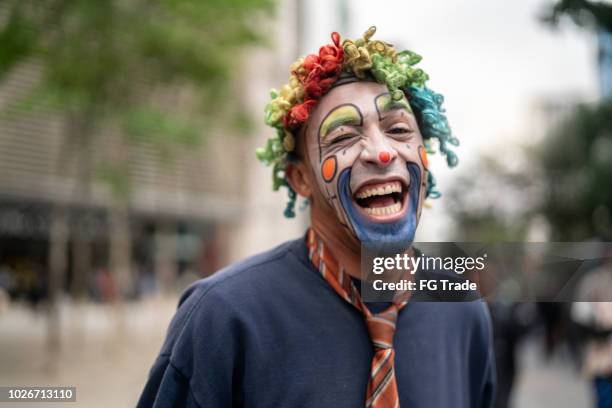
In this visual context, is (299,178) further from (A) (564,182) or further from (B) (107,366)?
(A) (564,182)

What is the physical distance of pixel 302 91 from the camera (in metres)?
2.12

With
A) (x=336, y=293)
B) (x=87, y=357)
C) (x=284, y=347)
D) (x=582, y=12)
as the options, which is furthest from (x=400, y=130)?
(x=87, y=357)

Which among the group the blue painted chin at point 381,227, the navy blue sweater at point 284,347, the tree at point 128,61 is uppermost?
the tree at point 128,61

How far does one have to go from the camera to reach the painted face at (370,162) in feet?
6.46

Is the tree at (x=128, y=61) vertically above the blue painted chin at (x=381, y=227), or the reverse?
the tree at (x=128, y=61)

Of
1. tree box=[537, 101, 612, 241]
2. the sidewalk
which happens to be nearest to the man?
the sidewalk

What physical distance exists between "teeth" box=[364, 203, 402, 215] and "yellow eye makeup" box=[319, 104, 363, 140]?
0.83 ft

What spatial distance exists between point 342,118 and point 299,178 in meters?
0.32

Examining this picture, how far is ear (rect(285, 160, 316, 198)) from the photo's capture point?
224 centimetres

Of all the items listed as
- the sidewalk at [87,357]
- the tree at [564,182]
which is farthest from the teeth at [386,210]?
the tree at [564,182]

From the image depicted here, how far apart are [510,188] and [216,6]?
78.1 ft

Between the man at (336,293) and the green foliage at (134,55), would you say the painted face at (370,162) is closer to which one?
the man at (336,293)

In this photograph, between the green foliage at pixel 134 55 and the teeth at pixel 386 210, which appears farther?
the green foliage at pixel 134 55

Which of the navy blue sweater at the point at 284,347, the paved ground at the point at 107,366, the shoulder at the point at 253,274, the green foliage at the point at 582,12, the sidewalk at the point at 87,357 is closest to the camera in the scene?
the navy blue sweater at the point at 284,347
